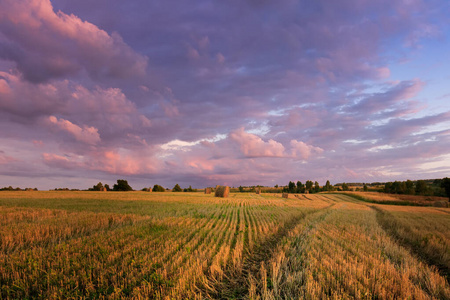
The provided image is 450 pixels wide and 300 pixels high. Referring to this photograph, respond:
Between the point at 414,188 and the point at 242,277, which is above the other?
the point at 242,277

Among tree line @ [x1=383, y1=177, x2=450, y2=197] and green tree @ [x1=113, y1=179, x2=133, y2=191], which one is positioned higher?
green tree @ [x1=113, y1=179, x2=133, y2=191]

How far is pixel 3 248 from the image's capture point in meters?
7.75

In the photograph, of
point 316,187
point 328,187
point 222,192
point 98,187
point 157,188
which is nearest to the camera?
point 222,192

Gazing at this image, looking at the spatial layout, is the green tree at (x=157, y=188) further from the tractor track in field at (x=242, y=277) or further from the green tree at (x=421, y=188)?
the green tree at (x=421, y=188)

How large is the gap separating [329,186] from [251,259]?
123 metres

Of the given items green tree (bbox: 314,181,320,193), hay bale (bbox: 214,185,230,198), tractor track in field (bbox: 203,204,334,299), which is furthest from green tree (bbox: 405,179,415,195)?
tractor track in field (bbox: 203,204,334,299)

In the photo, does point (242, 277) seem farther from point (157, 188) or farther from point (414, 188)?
point (414, 188)

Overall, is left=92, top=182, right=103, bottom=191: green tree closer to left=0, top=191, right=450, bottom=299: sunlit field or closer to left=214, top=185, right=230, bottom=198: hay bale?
left=214, top=185, right=230, bottom=198: hay bale

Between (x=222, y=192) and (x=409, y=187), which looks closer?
(x=222, y=192)

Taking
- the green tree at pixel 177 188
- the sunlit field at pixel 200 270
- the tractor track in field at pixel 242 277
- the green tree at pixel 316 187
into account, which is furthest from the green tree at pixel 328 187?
the tractor track in field at pixel 242 277

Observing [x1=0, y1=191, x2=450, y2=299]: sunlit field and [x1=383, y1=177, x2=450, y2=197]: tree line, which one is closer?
[x1=0, y1=191, x2=450, y2=299]: sunlit field

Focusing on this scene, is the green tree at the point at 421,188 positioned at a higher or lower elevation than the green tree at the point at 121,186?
lower

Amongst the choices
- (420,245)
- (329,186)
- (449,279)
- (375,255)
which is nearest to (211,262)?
(375,255)

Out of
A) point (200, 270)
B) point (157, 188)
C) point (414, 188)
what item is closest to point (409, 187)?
point (414, 188)
